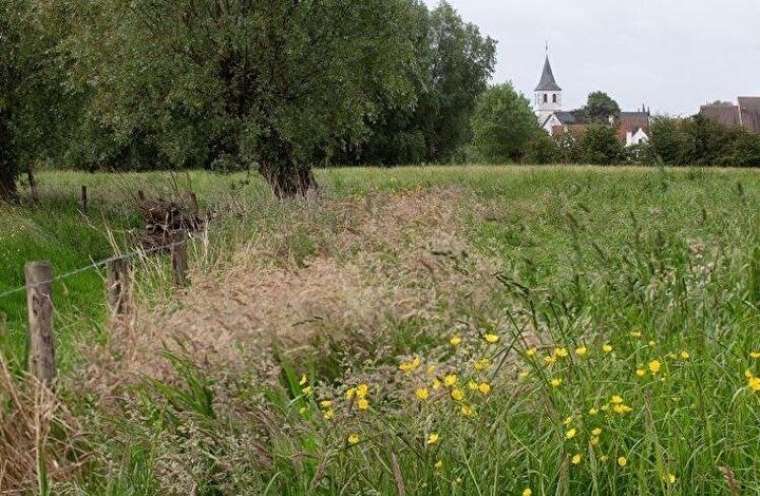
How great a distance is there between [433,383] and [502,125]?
75175 millimetres

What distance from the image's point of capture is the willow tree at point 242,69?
15211mm

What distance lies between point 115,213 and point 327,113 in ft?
17.2

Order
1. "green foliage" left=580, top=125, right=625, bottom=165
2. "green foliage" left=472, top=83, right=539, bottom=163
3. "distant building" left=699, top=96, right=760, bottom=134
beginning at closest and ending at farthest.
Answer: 1. "green foliage" left=580, top=125, right=625, bottom=165
2. "green foliage" left=472, top=83, right=539, bottom=163
3. "distant building" left=699, top=96, right=760, bottom=134

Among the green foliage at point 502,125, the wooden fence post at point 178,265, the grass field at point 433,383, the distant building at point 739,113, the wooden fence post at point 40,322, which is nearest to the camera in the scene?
the grass field at point 433,383

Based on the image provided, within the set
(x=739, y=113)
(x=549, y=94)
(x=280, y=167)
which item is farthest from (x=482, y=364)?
(x=549, y=94)

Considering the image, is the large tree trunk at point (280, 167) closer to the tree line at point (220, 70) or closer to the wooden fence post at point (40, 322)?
the tree line at point (220, 70)

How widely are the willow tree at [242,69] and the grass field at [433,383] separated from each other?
8.00 m

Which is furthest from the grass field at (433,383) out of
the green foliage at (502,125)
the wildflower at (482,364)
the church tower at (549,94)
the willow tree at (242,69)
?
the church tower at (549,94)

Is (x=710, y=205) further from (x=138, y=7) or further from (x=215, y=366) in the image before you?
(x=138, y=7)

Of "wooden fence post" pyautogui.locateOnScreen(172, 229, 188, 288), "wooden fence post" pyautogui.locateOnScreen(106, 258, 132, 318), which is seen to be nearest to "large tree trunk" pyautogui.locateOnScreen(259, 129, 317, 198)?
"wooden fence post" pyautogui.locateOnScreen(172, 229, 188, 288)

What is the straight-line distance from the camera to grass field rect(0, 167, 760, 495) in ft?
12.4

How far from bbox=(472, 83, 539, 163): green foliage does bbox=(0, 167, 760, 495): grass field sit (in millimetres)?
70806

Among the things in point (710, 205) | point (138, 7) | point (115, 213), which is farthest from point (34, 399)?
point (115, 213)

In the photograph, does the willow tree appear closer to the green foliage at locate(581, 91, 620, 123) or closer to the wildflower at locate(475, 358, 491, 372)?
the wildflower at locate(475, 358, 491, 372)
